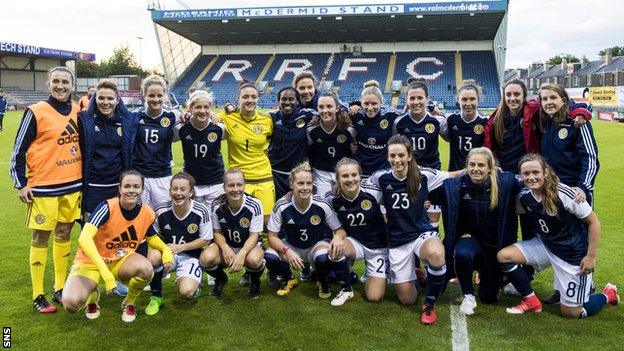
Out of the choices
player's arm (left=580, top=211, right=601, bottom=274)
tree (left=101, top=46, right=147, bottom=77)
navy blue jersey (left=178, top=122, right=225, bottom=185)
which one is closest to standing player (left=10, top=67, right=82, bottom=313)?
navy blue jersey (left=178, top=122, right=225, bottom=185)

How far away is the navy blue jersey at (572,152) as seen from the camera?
371 centimetres

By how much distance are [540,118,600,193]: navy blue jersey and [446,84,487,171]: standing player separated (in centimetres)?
59

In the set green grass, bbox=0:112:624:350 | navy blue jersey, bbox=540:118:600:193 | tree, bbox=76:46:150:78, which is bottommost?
green grass, bbox=0:112:624:350

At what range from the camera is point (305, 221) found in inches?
160

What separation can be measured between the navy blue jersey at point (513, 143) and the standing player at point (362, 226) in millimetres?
1099

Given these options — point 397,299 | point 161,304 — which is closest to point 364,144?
point 397,299

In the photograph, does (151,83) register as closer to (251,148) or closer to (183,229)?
(251,148)

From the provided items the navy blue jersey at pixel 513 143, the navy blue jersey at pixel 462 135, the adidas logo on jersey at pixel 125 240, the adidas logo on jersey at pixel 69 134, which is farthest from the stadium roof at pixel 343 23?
the adidas logo on jersey at pixel 125 240

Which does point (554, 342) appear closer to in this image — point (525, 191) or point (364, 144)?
point (525, 191)

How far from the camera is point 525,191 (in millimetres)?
3703

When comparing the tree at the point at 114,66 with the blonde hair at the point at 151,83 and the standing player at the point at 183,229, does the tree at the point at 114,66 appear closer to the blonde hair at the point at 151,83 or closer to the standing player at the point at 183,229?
the blonde hair at the point at 151,83

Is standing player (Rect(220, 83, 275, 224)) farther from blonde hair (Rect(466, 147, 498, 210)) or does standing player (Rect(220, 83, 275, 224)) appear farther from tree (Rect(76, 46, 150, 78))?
tree (Rect(76, 46, 150, 78))

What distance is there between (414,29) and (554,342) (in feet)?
111

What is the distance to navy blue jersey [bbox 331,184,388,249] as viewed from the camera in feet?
13.1
